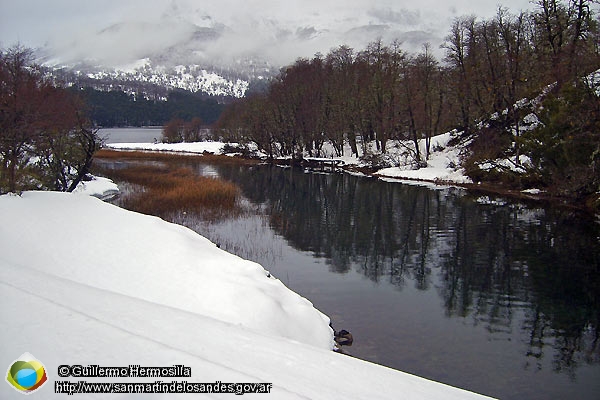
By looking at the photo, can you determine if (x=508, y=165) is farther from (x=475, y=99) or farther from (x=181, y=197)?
(x=181, y=197)

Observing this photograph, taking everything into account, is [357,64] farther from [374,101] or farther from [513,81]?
[513,81]

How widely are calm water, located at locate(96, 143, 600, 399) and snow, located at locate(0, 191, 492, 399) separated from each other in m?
2.68

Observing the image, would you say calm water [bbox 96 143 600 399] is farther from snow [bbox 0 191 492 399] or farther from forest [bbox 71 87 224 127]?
forest [bbox 71 87 224 127]

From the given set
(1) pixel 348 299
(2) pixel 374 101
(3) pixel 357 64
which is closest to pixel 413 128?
(2) pixel 374 101

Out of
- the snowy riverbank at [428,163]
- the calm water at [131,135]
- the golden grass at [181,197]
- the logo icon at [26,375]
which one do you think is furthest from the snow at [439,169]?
the calm water at [131,135]

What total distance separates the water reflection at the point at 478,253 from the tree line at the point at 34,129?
1175cm

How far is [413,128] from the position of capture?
5284 centimetres

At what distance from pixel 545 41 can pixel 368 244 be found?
34.4 m

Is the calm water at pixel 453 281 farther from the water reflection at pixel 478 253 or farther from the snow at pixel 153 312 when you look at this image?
the snow at pixel 153 312

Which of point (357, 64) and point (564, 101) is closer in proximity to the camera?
point (564, 101)

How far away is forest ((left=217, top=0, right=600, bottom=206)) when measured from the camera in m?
29.3

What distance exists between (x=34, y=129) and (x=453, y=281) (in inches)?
787

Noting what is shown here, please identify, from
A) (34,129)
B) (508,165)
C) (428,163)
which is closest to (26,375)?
(34,129)

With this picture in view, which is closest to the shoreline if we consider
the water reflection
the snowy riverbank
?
the snowy riverbank
